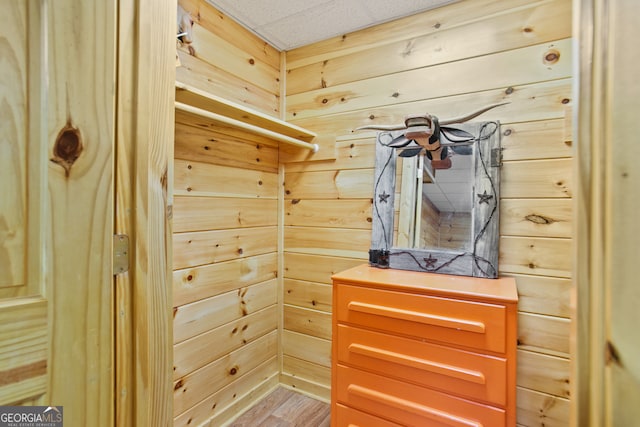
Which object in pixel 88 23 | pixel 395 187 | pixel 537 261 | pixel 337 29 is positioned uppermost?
pixel 337 29

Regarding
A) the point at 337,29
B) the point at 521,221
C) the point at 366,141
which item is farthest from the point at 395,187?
the point at 337,29

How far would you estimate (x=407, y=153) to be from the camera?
1.69m

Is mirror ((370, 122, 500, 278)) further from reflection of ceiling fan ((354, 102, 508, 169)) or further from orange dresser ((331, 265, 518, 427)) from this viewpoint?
orange dresser ((331, 265, 518, 427))

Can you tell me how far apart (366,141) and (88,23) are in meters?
1.44

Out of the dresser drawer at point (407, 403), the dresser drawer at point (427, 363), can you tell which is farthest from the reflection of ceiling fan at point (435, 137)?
the dresser drawer at point (407, 403)

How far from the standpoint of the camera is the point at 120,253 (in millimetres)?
673

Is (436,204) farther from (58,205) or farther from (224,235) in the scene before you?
(58,205)

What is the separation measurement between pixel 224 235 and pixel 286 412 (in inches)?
44.1

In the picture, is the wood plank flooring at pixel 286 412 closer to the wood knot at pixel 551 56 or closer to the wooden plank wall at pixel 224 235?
the wooden plank wall at pixel 224 235

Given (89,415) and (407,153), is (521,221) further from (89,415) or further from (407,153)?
(89,415)

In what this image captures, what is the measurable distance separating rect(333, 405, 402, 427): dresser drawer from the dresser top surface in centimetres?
58

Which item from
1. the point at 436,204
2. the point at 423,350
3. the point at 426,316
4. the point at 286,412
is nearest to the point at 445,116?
the point at 436,204

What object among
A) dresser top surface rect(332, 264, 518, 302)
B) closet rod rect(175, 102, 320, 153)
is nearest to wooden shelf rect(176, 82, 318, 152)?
closet rod rect(175, 102, 320, 153)

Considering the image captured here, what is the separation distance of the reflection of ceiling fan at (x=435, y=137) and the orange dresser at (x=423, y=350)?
0.63 m
